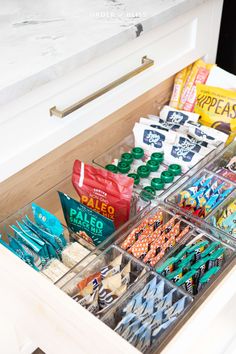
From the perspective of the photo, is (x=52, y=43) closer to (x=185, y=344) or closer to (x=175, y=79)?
(x=175, y=79)

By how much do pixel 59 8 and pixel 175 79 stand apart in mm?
470

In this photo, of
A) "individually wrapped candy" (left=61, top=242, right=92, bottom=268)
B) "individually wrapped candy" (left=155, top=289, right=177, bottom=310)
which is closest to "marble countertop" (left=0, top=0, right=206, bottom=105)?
"individually wrapped candy" (left=61, top=242, right=92, bottom=268)

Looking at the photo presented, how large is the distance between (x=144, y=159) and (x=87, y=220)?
32cm

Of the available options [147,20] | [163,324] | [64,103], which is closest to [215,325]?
[163,324]

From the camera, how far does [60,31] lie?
3.39 feet

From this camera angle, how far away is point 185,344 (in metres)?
0.65

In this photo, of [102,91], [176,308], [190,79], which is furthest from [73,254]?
[190,79]

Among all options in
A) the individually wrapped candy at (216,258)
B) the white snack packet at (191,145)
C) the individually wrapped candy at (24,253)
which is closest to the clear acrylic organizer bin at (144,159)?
the white snack packet at (191,145)

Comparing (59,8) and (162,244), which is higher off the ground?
(59,8)

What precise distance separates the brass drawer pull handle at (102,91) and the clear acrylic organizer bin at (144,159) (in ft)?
0.77

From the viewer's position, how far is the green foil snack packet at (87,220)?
104 centimetres

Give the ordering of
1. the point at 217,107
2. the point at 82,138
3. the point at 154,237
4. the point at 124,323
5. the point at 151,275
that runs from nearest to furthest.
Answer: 1. the point at 124,323
2. the point at 151,275
3. the point at 154,237
4. the point at 82,138
5. the point at 217,107

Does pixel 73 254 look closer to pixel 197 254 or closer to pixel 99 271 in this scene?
pixel 99 271

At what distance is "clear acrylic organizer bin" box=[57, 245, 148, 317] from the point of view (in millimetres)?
904
